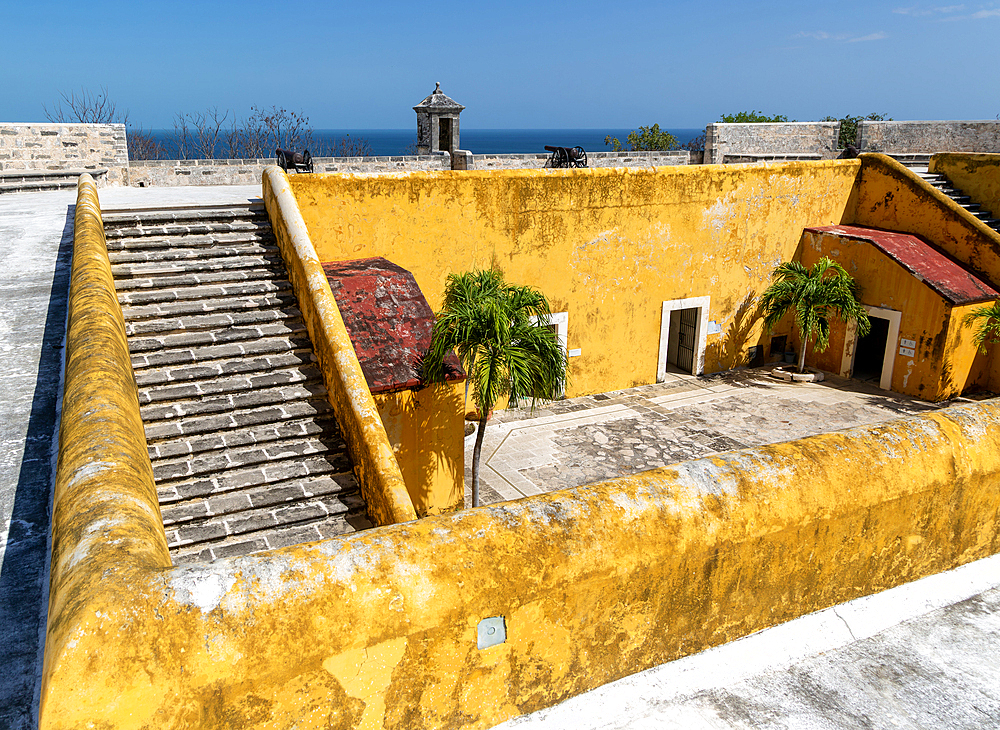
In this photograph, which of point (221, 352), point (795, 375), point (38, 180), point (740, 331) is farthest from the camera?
point (38, 180)

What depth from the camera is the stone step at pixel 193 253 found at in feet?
27.4

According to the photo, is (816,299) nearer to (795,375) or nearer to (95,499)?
(795,375)

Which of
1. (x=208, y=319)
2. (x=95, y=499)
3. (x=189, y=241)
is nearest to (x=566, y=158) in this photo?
(x=189, y=241)

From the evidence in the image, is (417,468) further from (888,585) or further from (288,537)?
(888,585)

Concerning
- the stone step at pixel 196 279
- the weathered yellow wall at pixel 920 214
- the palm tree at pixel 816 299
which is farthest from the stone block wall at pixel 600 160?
the stone step at pixel 196 279

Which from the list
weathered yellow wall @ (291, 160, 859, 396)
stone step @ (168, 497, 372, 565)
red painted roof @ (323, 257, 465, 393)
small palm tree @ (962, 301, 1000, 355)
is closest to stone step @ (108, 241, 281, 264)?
red painted roof @ (323, 257, 465, 393)

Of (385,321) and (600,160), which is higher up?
(600,160)

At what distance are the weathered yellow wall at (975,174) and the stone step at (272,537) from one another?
52.5ft

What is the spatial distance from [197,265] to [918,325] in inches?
481

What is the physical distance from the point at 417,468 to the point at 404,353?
51.7 inches

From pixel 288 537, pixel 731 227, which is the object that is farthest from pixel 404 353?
pixel 731 227

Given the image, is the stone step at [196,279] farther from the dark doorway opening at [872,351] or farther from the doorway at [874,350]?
the dark doorway opening at [872,351]

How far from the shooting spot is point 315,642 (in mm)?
2127

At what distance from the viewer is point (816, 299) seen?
1388cm
